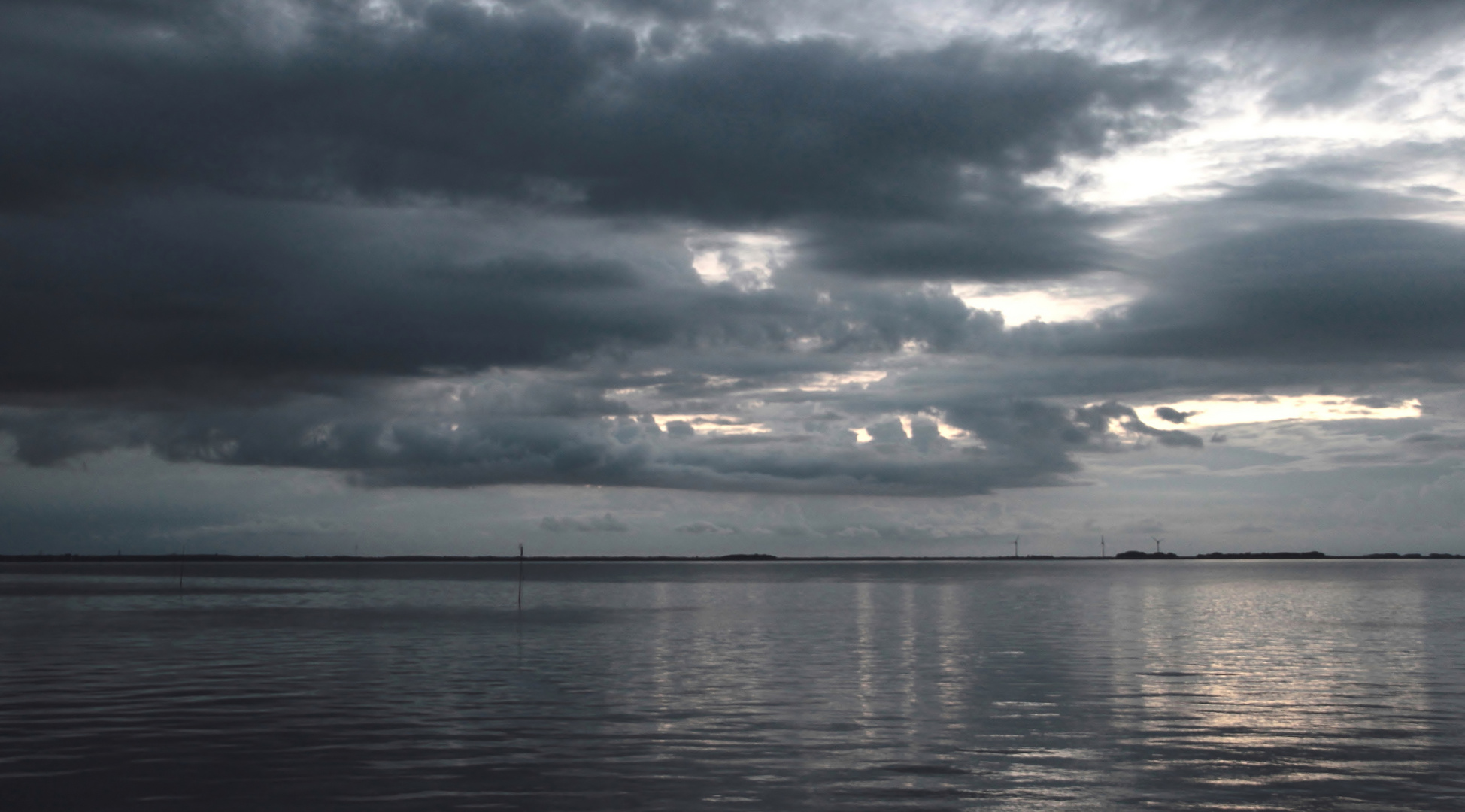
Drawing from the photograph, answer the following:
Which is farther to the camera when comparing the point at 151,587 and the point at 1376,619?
the point at 151,587

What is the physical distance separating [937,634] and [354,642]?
120ft

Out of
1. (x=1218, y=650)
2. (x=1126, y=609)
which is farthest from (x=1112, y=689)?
(x=1126, y=609)

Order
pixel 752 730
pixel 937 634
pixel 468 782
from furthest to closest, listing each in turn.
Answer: pixel 937 634
pixel 752 730
pixel 468 782

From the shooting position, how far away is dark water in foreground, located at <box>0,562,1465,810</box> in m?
25.4

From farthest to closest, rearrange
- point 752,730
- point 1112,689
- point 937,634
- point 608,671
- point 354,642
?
point 937,634
point 354,642
point 608,671
point 1112,689
point 752,730

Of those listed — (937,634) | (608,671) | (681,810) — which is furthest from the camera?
(937,634)

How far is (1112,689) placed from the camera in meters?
43.4

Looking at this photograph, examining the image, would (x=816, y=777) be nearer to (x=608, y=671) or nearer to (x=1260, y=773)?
(x=1260, y=773)

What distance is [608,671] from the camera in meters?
50.5

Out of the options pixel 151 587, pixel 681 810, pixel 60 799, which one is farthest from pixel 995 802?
pixel 151 587

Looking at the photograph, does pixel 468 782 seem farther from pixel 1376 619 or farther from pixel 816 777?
pixel 1376 619

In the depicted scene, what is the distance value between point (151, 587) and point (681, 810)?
16719 cm

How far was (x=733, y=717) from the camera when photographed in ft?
120

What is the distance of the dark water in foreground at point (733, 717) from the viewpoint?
25.4 m
